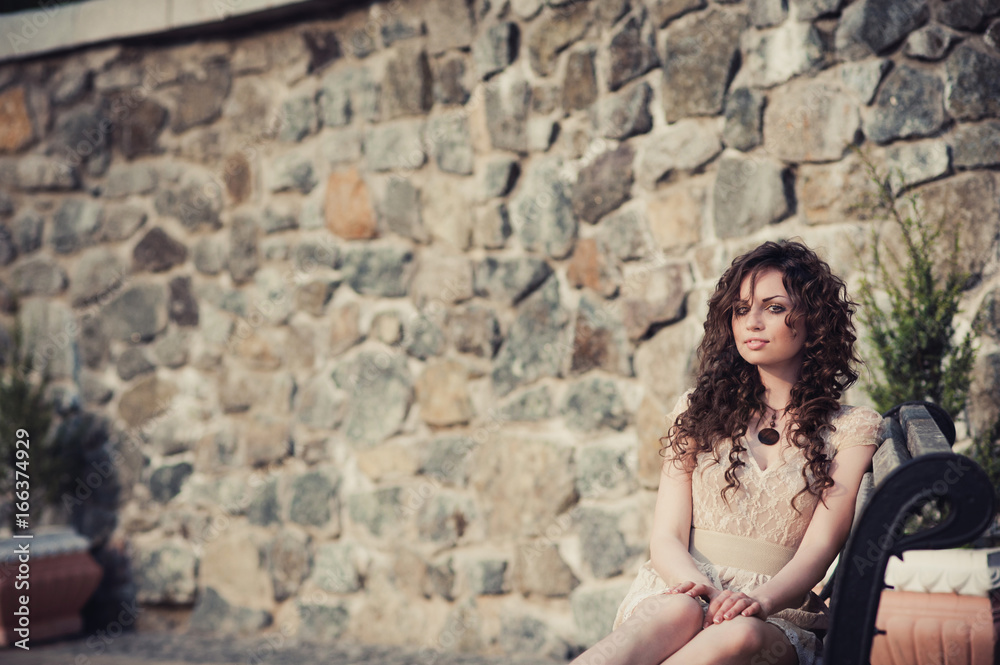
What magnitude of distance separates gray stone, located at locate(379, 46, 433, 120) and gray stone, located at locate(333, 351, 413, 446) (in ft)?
3.66

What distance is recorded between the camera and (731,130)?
3.44 metres

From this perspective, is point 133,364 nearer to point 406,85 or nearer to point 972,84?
point 406,85

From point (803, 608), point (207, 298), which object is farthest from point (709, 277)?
point (207, 298)

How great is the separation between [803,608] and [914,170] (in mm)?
1772

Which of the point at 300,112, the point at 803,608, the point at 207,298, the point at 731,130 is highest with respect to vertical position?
the point at 300,112

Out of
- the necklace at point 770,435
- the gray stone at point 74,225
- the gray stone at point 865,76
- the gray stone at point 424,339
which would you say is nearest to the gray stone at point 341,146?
the gray stone at point 424,339

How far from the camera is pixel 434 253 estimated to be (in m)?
4.12

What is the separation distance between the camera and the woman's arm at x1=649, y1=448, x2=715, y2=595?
6.58 feet

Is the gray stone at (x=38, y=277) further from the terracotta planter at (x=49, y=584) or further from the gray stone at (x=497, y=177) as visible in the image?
the gray stone at (x=497, y=177)

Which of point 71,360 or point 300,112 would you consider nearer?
point 300,112

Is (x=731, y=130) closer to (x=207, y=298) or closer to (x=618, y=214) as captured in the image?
(x=618, y=214)

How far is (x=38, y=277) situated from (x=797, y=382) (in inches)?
170

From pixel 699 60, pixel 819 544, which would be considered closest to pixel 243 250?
pixel 699 60

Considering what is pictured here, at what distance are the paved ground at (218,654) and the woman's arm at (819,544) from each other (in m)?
2.02
